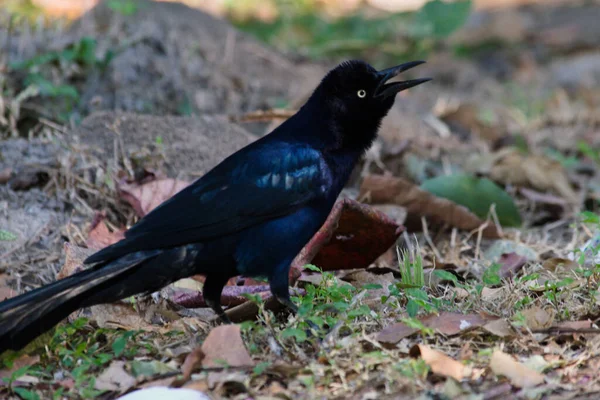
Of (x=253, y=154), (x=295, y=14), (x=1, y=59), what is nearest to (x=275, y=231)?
(x=253, y=154)

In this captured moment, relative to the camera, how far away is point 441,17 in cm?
747

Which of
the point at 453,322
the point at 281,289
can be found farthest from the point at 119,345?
the point at 453,322

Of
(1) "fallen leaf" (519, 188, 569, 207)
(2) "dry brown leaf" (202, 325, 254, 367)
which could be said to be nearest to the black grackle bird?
(2) "dry brown leaf" (202, 325, 254, 367)

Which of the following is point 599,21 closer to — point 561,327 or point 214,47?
point 214,47

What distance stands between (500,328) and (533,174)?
2.59m

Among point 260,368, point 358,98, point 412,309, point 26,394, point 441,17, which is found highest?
point 441,17

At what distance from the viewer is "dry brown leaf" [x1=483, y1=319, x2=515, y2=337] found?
2.99 metres

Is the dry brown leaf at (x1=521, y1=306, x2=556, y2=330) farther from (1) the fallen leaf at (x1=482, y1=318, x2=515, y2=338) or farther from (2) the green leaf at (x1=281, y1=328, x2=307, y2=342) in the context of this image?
(2) the green leaf at (x1=281, y1=328, x2=307, y2=342)

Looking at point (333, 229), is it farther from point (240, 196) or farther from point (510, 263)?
point (510, 263)

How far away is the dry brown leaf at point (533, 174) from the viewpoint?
544cm

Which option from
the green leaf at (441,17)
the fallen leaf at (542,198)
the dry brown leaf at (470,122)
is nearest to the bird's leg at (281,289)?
the fallen leaf at (542,198)

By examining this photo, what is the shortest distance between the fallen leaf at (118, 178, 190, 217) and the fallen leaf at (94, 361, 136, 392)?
1.47 meters

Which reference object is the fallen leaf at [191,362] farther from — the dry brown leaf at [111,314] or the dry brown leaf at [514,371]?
the dry brown leaf at [514,371]

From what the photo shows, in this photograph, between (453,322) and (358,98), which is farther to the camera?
(358,98)
